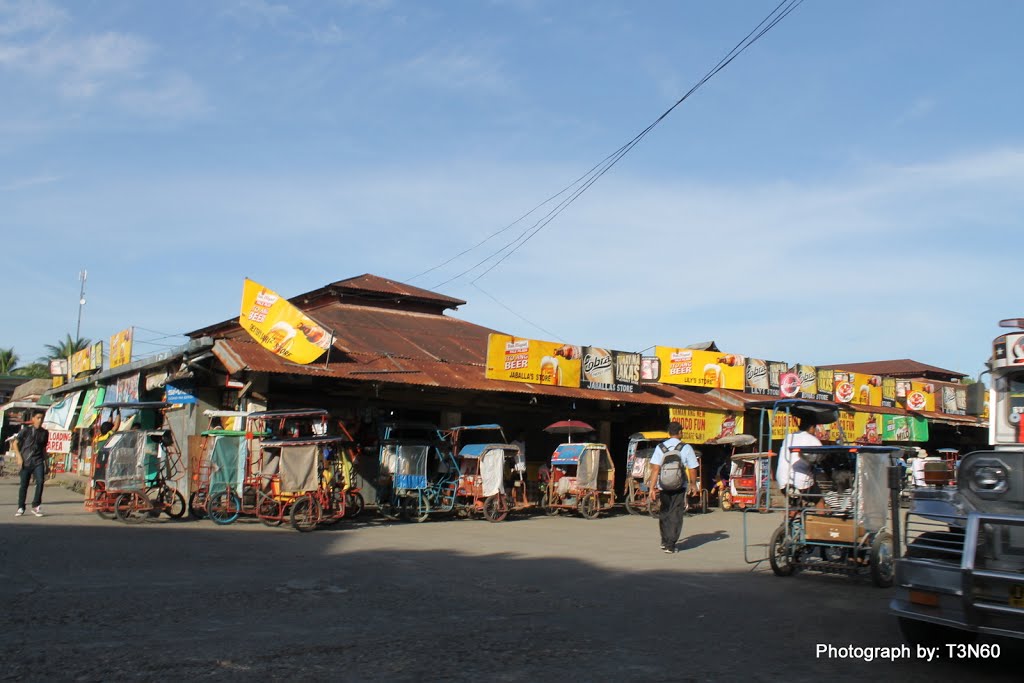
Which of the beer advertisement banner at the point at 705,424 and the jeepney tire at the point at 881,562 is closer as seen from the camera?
the jeepney tire at the point at 881,562

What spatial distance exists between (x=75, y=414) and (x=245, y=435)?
13685 millimetres

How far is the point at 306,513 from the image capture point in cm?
1404

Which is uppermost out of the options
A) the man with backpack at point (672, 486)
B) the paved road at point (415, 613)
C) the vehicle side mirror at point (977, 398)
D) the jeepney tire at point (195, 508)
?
the vehicle side mirror at point (977, 398)

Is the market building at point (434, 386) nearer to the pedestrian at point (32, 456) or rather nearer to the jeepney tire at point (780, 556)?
the pedestrian at point (32, 456)

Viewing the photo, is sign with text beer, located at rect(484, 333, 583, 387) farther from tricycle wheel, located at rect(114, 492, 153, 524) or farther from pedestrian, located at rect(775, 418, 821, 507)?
pedestrian, located at rect(775, 418, 821, 507)

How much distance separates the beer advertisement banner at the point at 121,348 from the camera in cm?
2078

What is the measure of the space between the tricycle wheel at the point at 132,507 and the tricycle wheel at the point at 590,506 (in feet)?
28.7

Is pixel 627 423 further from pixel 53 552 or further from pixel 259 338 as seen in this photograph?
pixel 53 552

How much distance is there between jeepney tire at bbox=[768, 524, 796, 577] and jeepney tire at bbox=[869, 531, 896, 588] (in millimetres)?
954

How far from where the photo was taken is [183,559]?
10203 mm

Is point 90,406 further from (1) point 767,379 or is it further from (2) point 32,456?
(1) point 767,379

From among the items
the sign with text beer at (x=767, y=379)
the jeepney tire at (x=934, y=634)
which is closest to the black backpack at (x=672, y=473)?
the jeepney tire at (x=934, y=634)

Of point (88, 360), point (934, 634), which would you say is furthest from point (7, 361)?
point (934, 634)

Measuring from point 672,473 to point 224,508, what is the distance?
25.8 feet
